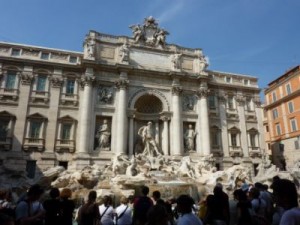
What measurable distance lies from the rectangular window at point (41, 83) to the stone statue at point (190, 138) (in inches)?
546

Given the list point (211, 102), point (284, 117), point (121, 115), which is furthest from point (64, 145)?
point (284, 117)

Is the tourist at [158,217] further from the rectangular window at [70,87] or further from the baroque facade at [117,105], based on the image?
the rectangular window at [70,87]

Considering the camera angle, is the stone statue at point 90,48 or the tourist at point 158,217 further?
the stone statue at point 90,48

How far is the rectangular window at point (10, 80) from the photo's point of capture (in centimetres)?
2112

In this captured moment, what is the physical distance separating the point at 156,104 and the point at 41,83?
10.9 metres

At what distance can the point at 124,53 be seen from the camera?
23562mm

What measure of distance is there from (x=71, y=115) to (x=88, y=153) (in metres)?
3.94

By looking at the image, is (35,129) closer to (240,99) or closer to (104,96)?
(104,96)

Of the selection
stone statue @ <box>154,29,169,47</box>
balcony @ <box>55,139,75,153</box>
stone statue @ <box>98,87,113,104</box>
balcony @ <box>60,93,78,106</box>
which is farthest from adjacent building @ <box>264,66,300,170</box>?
balcony @ <box>60,93,78,106</box>

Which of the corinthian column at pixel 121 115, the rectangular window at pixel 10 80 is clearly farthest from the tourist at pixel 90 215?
the rectangular window at pixel 10 80

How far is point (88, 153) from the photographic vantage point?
2025cm

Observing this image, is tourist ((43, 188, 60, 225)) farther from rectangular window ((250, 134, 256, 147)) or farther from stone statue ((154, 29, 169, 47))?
rectangular window ((250, 134, 256, 147))

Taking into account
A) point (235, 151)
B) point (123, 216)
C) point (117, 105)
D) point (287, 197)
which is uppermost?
point (117, 105)

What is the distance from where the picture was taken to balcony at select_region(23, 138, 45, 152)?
19.8 m
